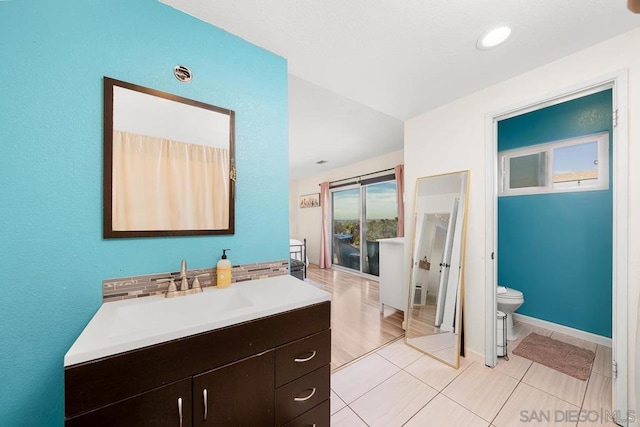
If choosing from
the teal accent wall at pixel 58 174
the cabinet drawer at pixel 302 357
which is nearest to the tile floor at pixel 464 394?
the cabinet drawer at pixel 302 357

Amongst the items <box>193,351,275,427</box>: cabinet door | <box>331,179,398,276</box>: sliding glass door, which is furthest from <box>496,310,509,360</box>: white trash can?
<box>331,179,398,276</box>: sliding glass door

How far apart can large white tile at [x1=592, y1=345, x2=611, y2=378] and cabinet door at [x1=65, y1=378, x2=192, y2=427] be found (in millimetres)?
2867

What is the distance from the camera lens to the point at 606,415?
52.9 inches

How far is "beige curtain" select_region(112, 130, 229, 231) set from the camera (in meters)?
1.05

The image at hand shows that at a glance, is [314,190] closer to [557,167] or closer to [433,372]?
[557,167]

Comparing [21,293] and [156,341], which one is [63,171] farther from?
[156,341]

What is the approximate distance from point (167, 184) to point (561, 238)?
358 cm

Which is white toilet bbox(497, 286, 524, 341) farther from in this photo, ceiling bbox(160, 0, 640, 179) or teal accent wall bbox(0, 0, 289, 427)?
teal accent wall bbox(0, 0, 289, 427)

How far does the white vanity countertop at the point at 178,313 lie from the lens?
2.23ft

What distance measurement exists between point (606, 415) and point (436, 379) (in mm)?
933

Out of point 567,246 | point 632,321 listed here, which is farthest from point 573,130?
point 632,321

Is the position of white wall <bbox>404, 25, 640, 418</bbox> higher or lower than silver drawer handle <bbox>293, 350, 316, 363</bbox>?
higher

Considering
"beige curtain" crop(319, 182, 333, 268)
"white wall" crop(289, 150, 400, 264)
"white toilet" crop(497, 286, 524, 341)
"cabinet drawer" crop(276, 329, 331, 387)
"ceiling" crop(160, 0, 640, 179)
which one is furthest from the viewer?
"beige curtain" crop(319, 182, 333, 268)

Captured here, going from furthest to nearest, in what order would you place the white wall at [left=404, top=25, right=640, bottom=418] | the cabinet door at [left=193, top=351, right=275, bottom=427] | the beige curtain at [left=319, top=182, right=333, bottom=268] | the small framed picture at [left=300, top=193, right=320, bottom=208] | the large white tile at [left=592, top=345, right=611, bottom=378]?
the small framed picture at [left=300, top=193, right=320, bottom=208], the beige curtain at [left=319, top=182, right=333, bottom=268], the large white tile at [left=592, top=345, right=611, bottom=378], the white wall at [left=404, top=25, right=640, bottom=418], the cabinet door at [left=193, top=351, right=275, bottom=427]
